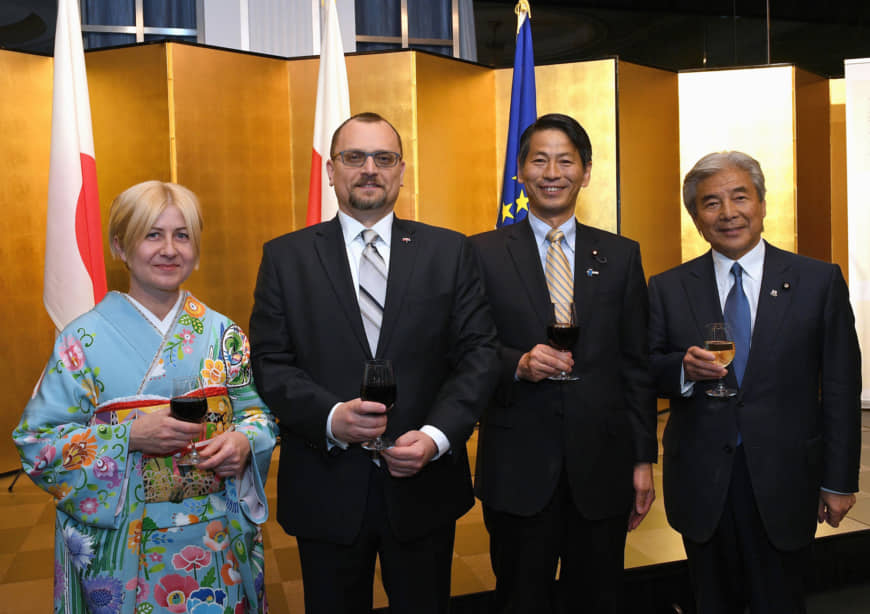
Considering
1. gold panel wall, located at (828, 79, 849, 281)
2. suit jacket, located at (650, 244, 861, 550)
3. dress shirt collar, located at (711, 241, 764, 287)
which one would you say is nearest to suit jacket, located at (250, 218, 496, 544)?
suit jacket, located at (650, 244, 861, 550)

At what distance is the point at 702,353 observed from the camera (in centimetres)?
191

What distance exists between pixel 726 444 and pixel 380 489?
97cm

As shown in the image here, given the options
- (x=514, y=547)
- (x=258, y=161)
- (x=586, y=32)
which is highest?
(x=586, y=32)

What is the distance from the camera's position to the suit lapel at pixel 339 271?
1.80 meters

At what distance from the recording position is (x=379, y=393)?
157 centimetres

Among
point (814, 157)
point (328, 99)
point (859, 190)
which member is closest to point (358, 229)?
point (328, 99)

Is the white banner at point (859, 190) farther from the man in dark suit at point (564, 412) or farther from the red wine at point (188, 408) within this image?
the red wine at point (188, 408)

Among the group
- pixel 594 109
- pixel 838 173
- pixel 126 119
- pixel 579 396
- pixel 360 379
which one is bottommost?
pixel 579 396

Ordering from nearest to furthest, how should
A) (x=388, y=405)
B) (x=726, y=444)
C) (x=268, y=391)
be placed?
1. (x=388, y=405)
2. (x=268, y=391)
3. (x=726, y=444)

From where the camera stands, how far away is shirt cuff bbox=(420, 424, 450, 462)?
1.72m

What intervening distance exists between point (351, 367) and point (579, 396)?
2.21ft

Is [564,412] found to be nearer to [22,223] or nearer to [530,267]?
[530,267]

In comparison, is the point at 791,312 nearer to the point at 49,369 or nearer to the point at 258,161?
the point at 49,369

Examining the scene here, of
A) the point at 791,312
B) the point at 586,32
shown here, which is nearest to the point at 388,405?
the point at 791,312
